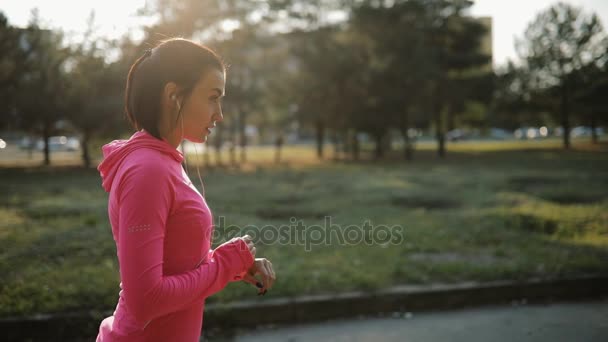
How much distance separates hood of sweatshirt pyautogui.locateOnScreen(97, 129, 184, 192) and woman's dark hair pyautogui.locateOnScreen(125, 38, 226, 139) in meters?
0.04

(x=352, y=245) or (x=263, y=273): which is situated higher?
(x=263, y=273)

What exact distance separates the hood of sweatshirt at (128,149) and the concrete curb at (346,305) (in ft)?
9.73

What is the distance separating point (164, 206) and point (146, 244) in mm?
123

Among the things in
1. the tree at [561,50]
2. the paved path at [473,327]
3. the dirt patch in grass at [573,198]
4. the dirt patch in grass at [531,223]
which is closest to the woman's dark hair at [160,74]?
the paved path at [473,327]

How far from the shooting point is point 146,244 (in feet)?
4.62

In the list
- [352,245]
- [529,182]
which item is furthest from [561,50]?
[352,245]

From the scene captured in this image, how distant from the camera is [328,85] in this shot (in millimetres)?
29109

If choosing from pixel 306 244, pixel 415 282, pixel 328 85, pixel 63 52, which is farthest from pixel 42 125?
pixel 415 282

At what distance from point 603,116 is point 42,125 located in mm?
39221

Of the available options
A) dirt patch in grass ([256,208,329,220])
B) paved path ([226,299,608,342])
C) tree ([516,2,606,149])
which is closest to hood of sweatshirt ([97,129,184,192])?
paved path ([226,299,608,342])

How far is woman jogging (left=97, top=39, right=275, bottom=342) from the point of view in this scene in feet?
4.66

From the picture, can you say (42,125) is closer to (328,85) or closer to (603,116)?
(328,85)

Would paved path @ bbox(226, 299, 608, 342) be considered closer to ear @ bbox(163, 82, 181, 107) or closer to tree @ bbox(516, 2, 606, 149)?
ear @ bbox(163, 82, 181, 107)

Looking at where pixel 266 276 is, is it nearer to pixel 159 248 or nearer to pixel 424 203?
pixel 159 248
